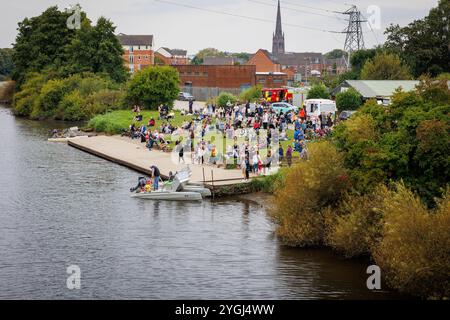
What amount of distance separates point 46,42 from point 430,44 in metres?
59.6

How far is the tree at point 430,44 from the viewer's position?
88.6m

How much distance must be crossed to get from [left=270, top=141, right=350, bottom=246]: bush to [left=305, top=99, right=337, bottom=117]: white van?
31.8 metres

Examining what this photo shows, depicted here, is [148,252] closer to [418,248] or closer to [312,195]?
[312,195]

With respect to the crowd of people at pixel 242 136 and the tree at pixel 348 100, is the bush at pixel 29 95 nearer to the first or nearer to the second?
the crowd of people at pixel 242 136

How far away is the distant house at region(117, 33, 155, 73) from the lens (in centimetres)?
16112

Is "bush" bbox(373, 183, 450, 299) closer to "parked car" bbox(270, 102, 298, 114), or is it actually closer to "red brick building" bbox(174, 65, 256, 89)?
"parked car" bbox(270, 102, 298, 114)

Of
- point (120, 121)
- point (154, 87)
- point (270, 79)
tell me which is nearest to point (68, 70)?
point (154, 87)

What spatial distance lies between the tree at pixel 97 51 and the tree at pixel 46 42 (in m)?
7.37

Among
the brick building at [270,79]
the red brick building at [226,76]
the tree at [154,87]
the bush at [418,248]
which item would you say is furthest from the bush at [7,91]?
the bush at [418,248]

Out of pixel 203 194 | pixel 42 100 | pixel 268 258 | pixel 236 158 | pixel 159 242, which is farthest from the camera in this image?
pixel 42 100

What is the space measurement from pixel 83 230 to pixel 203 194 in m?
8.83

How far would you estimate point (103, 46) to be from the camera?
10025cm
